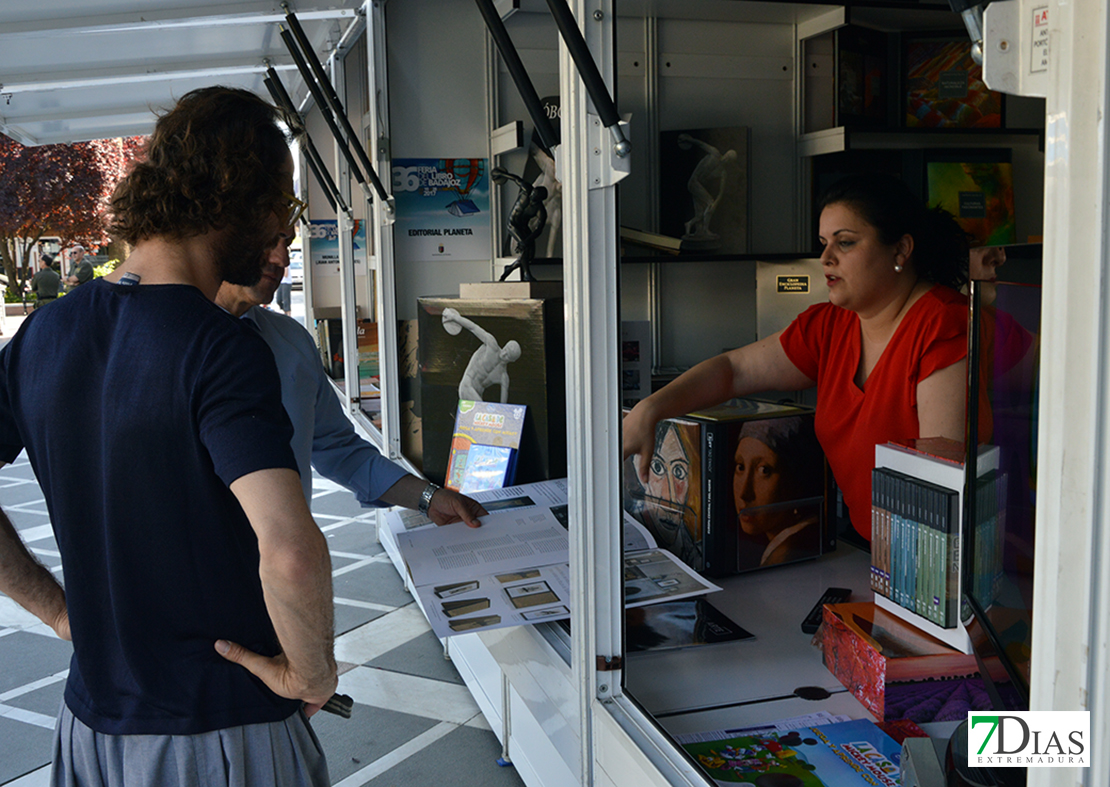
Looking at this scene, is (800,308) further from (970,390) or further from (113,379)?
(113,379)

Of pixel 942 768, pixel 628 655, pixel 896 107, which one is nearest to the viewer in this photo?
pixel 942 768

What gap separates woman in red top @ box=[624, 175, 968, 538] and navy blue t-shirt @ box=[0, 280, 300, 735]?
0.95 meters

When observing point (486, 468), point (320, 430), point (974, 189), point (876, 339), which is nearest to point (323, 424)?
point (320, 430)

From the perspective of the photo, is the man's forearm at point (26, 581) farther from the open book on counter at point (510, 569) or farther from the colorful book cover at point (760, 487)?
the colorful book cover at point (760, 487)

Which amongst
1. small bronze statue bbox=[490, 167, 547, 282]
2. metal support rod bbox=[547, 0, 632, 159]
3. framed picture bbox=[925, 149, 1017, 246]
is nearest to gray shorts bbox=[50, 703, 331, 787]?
Answer: metal support rod bbox=[547, 0, 632, 159]

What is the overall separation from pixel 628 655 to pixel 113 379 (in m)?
0.96

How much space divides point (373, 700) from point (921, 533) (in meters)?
2.27

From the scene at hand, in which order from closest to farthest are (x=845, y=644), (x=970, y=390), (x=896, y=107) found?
(x=970, y=390)
(x=845, y=644)
(x=896, y=107)

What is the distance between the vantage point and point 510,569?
1.76 metres

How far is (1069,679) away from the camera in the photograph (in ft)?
2.12

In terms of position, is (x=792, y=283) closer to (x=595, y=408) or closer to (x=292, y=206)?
(x=595, y=408)

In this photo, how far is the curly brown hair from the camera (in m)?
1.24

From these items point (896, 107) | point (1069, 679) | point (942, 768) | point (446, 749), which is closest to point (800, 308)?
point (896, 107)

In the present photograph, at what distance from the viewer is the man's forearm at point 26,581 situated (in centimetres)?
140
